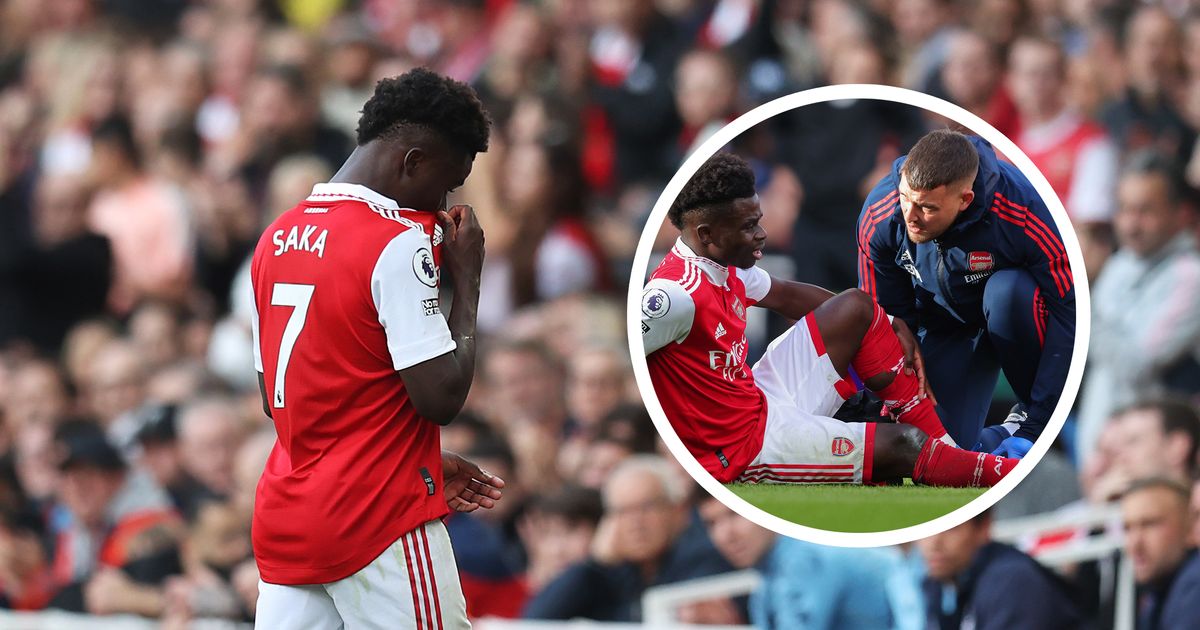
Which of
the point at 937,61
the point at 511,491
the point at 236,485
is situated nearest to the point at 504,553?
the point at 511,491

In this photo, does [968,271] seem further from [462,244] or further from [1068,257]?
[462,244]

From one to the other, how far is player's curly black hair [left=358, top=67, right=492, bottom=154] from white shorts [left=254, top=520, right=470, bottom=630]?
742 mm

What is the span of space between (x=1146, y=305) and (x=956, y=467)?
148 inches

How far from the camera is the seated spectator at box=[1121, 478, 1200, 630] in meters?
5.18

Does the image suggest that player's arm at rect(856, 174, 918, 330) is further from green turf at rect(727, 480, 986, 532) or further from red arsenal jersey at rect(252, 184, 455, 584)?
red arsenal jersey at rect(252, 184, 455, 584)

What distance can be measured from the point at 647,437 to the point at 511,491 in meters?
0.60

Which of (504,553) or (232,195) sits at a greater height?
(232,195)

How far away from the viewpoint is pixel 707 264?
2.39m

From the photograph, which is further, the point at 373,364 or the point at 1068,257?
the point at 373,364

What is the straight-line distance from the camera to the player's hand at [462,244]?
2906 mm

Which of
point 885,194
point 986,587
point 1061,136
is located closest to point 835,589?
point 986,587

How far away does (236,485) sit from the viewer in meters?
7.12

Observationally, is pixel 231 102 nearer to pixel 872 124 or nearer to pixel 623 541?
pixel 623 541

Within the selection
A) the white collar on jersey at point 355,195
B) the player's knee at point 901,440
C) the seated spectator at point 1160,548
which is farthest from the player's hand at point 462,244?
the seated spectator at point 1160,548
